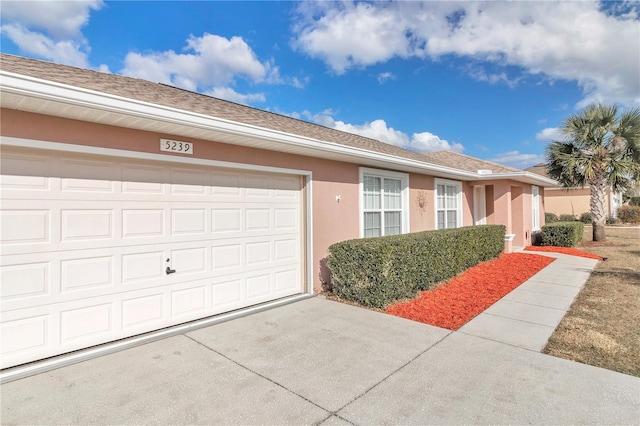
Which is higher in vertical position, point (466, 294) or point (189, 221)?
point (189, 221)

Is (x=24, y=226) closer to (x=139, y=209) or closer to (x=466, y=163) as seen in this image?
(x=139, y=209)

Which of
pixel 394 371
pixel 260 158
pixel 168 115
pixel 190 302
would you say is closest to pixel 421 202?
pixel 260 158

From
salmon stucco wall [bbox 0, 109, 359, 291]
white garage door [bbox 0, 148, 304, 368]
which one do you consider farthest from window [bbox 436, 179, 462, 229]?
white garage door [bbox 0, 148, 304, 368]

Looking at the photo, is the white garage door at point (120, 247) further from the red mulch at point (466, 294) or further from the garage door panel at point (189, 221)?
the red mulch at point (466, 294)

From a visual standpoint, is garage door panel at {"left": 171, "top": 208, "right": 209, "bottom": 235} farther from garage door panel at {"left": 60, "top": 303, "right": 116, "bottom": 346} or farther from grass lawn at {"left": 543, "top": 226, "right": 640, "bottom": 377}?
grass lawn at {"left": 543, "top": 226, "right": 640, "bottom": 377}

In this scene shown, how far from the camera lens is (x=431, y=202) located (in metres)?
11.0

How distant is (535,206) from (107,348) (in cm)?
1867

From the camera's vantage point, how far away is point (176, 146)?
488 centimetres

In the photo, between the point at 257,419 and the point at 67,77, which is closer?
the point at 257,419

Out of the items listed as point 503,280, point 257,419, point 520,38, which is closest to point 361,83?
point 520,38

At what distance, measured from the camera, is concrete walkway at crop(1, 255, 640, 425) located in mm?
2799

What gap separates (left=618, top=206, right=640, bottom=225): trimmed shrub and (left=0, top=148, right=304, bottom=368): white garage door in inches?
1301

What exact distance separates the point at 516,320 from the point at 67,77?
7.36 meters

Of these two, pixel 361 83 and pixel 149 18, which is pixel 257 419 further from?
pixel 361 83
